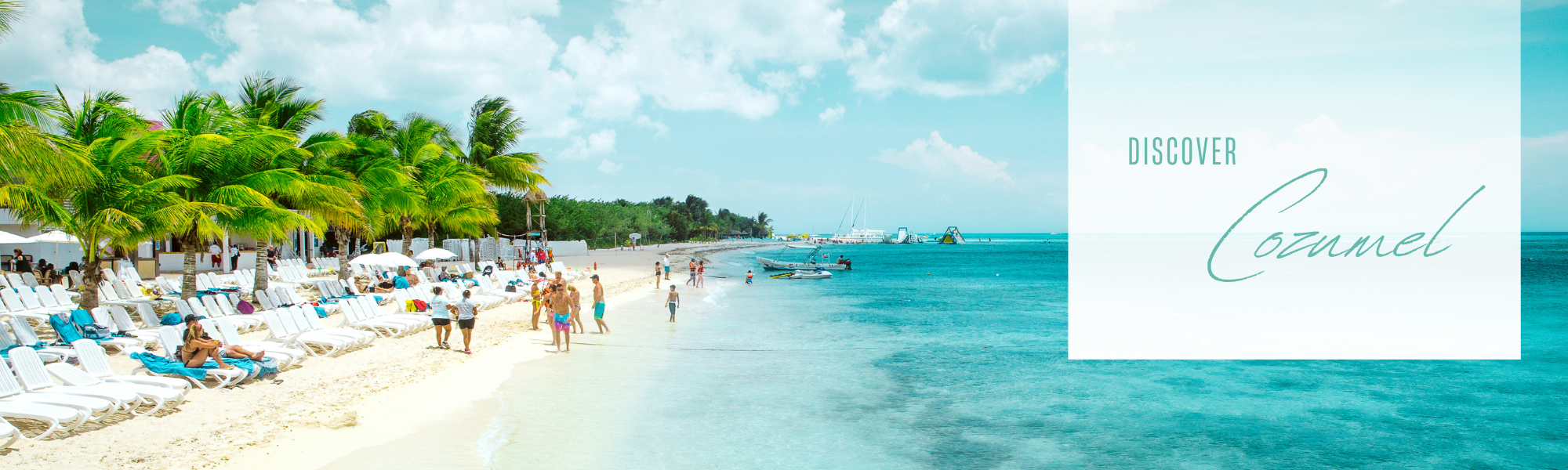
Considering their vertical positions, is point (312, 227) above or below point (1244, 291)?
above

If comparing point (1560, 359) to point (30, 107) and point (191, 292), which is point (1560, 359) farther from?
point (191, 292)

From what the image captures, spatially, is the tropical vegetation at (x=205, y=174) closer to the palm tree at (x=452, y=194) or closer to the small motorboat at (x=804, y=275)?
the palm tree at (x=452, y=194)

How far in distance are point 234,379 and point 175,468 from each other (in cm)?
321

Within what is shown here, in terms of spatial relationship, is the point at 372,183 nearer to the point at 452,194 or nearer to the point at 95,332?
the point at 452,194

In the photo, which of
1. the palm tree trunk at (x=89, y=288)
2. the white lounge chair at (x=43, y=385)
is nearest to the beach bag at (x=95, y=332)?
the palm tree trunk at (x=89, y=288)

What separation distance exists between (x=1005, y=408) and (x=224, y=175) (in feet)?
53.1

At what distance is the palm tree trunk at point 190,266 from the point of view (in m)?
16.1

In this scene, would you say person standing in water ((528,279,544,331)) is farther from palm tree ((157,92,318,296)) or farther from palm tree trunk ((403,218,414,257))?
palm tree trunk ((403,218,414,257))

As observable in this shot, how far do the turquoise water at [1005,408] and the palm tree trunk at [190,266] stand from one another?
27.5ft

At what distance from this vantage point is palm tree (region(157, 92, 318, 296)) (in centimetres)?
1584

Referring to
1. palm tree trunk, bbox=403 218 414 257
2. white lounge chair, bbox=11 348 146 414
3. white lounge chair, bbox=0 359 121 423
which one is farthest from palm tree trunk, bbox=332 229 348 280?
white lounge chair, bbox=0 359 121 423

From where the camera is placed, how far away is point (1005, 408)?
39.6ft

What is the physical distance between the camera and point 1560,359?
19.5 metres

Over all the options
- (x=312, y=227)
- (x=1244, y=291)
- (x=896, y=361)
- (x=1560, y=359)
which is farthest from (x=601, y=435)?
(x=1244, y=291)
